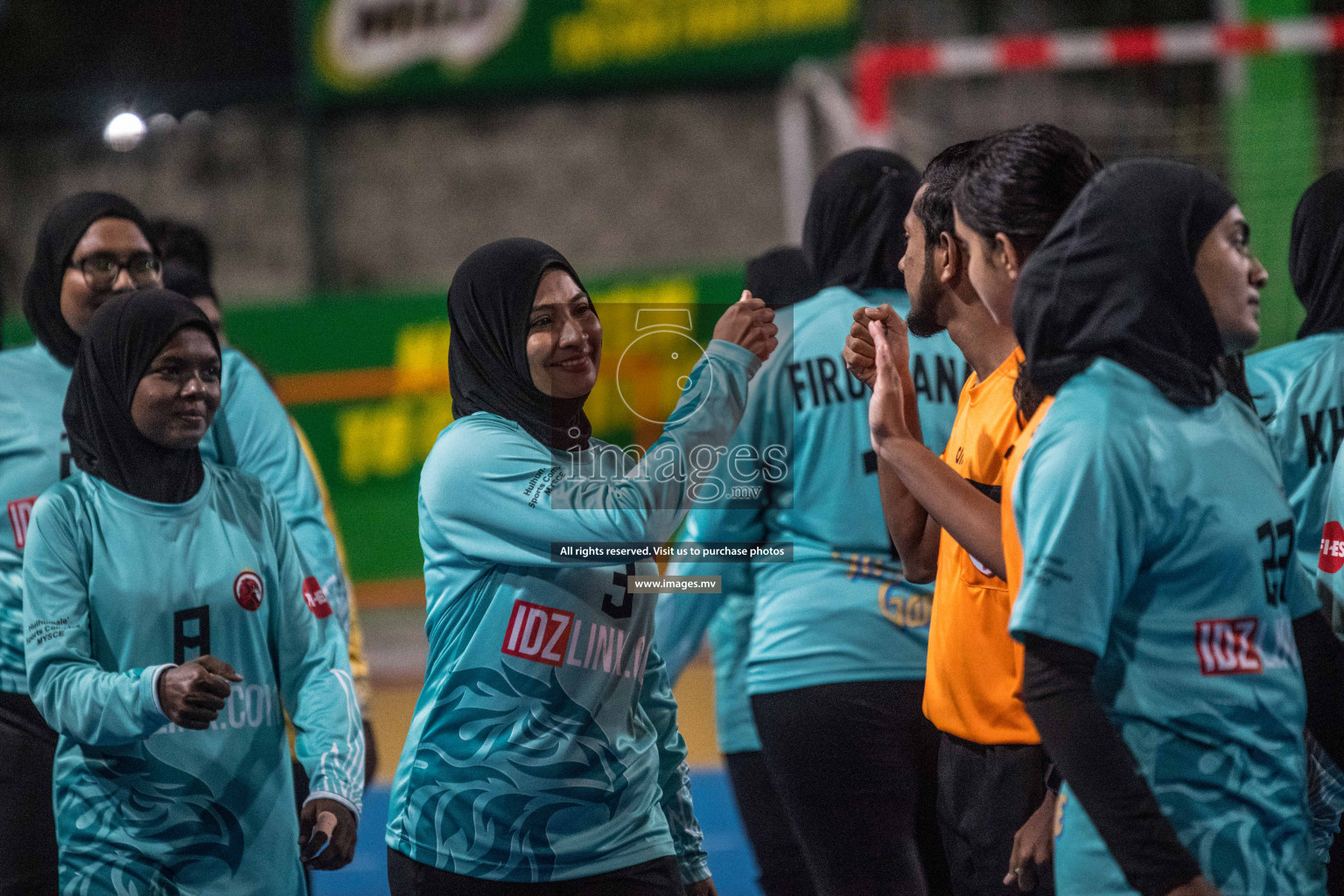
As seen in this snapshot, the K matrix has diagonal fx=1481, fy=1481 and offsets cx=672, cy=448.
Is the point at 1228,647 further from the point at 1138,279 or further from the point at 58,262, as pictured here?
the point at 58,262

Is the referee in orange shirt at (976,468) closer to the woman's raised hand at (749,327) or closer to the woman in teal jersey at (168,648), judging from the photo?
the woman's raised hand at (749,327)

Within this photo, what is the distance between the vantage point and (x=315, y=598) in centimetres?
301

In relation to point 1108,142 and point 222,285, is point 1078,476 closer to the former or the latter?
point 1108,142

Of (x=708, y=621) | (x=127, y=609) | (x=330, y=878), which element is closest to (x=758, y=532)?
(x=708, y=621)

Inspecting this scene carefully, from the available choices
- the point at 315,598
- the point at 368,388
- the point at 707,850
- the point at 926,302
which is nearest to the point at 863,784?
the point at 926,302

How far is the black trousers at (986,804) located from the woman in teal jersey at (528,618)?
1.63ft

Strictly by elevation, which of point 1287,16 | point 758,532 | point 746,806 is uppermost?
point 1287,16

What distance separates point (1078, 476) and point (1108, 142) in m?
9.93

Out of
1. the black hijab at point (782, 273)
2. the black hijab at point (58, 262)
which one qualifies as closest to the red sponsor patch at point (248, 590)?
the black hijab at point (58, 262)

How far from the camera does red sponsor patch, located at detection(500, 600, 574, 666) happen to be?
2.46 m

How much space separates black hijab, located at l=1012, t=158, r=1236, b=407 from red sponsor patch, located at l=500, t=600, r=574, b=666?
37.7 inches

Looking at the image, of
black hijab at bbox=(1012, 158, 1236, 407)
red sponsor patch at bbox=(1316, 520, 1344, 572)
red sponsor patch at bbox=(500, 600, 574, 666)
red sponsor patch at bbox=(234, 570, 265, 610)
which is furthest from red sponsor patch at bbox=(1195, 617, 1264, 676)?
red sponsor patch at bbox=(234, 570, 265, 610)

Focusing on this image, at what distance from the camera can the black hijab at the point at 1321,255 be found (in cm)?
332

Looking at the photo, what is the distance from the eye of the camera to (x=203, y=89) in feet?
42.8
